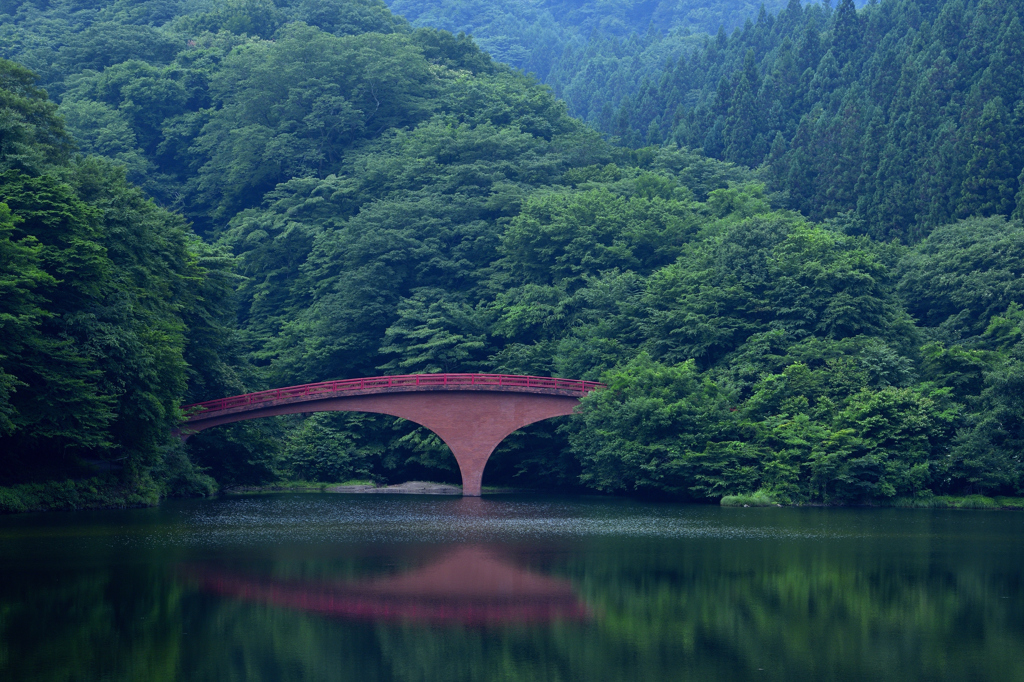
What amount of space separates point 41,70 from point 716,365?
53.0 meters

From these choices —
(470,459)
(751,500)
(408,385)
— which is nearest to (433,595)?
(751,500)

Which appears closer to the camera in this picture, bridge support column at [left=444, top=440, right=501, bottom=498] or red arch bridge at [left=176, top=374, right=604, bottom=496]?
red arch bridge at [left=176, top=374, right=604, bottom=496]

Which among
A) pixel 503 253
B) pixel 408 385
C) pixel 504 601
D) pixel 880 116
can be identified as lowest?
pixel 504 601

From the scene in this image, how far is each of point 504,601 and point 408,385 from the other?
89.6 ft

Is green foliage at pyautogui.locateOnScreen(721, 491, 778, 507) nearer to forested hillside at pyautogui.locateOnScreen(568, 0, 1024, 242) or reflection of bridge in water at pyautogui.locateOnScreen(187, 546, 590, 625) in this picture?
reflection of bridge in water at pyautogui.locateOnScreen(187, 546, 590, 625)

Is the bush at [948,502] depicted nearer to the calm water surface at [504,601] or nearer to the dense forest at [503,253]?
the dense forest at [503,253]

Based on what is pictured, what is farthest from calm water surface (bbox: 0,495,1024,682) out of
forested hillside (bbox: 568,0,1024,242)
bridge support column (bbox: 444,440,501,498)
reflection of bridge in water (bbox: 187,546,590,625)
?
forested hillside (bbox: 568,0,1024,242)

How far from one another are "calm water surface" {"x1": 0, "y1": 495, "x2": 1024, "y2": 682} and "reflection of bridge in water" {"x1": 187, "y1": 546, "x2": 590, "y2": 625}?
0.23 feet

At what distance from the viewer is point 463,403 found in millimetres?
48625

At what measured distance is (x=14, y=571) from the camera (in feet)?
75.8

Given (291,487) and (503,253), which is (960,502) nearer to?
(503,253)

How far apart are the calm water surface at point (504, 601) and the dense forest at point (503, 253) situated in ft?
26.8

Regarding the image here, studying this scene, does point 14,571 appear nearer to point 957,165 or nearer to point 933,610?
point 933,610

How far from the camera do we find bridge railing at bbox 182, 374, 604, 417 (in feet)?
155
